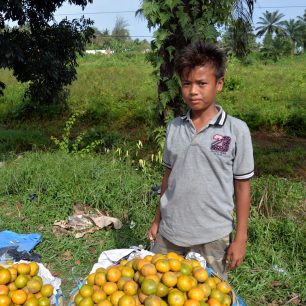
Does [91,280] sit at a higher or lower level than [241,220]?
lower

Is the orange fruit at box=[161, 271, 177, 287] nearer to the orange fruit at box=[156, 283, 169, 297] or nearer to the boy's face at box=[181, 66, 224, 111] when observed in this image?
the orange fruit at box=[156, 283, 169, 297]

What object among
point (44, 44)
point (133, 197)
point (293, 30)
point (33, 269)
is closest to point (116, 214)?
point (133, 197)

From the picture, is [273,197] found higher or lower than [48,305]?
lower

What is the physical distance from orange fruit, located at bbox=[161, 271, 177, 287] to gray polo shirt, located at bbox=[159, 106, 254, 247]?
0.43 m

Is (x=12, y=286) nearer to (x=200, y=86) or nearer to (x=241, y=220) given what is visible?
(x=241, y=220)

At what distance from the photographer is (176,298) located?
5.45ft

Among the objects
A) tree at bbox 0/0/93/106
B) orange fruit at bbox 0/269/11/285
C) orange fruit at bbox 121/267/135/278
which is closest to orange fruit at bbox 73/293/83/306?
orange fruit at bbox 121/267/135/278

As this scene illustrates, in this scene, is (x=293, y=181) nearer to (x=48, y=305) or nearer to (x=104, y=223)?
(x=104, y=223)

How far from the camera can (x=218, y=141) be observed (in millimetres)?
2031

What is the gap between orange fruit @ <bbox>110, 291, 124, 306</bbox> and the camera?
169cm

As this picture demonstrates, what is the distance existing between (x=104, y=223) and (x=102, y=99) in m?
8.44

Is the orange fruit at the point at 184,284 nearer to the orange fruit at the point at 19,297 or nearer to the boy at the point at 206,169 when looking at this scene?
the boy at the point at 206,169

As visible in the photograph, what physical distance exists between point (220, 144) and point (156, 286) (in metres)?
0.78

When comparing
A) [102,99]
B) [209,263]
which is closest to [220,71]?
[209,263]
